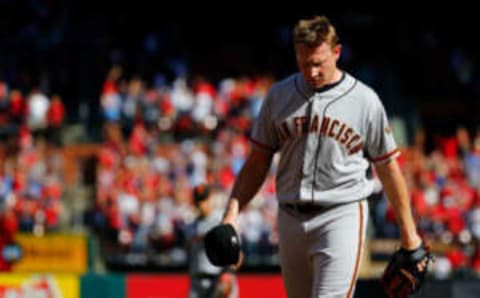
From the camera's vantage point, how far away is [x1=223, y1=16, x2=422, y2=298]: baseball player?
605cm

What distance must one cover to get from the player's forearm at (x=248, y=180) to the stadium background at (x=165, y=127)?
26.7ft

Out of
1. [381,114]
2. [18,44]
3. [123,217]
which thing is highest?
[18,44]

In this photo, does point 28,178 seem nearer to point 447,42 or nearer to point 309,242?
point 447,42

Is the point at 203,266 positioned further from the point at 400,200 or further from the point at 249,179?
the point at 400,200

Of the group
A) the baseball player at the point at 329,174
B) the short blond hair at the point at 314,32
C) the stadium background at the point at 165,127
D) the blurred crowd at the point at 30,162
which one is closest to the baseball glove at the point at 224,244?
the baseball player at the point at 329,174

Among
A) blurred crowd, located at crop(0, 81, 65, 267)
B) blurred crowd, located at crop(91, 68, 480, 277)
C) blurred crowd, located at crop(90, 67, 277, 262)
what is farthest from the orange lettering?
blurred crowd, located at crop(90, 67, 277, 262)

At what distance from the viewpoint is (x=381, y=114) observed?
20.0ft

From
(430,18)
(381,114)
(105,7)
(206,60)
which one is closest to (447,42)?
(430,18)

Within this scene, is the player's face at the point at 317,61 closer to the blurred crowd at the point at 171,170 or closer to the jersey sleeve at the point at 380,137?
the jersey sleeve at the point at 380,137

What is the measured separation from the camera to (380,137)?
6102mm

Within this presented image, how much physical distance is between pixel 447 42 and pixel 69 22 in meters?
8.22

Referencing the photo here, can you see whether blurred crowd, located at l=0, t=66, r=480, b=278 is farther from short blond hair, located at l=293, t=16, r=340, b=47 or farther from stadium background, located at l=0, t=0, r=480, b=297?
short blond hair, located at l=293, t=16, r=340, b=47

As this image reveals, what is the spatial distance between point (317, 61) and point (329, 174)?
0.61 meters

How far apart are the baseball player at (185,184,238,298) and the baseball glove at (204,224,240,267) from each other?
192 inches
